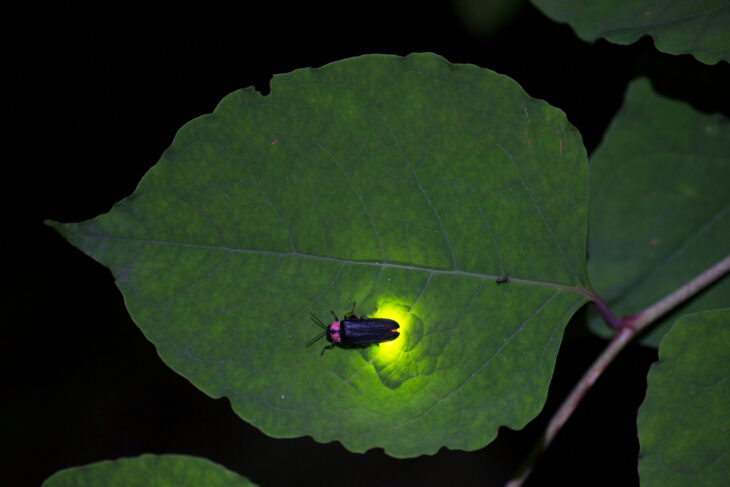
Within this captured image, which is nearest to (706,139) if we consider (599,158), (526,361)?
(599,158)

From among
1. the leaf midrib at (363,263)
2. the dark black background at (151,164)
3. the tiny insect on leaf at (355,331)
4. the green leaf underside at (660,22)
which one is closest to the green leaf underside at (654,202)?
the dark black background at (151,164)

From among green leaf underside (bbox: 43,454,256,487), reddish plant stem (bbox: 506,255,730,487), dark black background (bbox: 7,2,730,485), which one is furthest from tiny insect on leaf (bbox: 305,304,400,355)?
dark black background (bbox: 7,2,730,485)

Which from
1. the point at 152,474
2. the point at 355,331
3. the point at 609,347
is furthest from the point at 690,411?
the point at 152,474

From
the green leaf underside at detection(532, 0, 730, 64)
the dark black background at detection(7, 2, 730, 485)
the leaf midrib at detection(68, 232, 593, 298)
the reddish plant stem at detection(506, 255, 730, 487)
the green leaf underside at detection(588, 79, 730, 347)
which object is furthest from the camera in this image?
the dark black background at detection(7, 2, 730, 485)

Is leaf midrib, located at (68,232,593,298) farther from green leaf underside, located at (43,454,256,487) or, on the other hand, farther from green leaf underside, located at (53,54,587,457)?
green leaf underside, located at (43,454,256,487)

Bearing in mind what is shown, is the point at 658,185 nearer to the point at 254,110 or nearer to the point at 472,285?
the point at 472,285

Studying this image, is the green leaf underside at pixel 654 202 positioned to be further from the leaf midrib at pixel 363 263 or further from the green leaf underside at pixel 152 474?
the green leaf underside at pixel 152 474

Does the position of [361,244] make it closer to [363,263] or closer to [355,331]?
[363,263]
